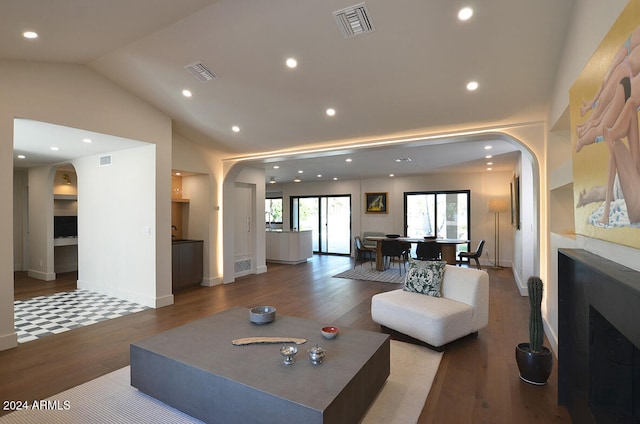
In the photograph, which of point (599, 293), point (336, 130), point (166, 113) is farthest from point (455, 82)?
point (166, 113)

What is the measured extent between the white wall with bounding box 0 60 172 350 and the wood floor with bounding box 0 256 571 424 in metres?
0.61

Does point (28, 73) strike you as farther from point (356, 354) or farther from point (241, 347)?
point (356, 354)

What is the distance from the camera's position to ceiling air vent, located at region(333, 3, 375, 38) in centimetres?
291

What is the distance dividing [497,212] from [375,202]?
360 centimetres

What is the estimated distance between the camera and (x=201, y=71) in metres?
4.04

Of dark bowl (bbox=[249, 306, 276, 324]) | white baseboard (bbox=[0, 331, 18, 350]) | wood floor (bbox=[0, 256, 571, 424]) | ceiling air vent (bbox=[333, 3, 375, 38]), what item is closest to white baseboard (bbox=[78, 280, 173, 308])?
wood floor (bbox=[0, 256, 571, 424])

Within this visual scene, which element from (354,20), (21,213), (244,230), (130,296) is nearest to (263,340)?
(354,20)

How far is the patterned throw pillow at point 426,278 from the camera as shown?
3777mm

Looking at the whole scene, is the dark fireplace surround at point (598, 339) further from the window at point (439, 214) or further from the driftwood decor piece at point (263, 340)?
the window at point (439, 214)

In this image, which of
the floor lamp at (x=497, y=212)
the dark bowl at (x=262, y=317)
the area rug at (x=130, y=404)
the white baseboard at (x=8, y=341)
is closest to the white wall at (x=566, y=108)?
the area rug at (x=130, y=404)

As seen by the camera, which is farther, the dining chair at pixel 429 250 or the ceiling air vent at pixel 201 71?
the dining chair at pixel 429 250

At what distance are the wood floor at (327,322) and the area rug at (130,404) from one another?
0.11m

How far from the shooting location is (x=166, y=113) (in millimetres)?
5180

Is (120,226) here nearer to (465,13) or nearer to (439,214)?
(465,13)
